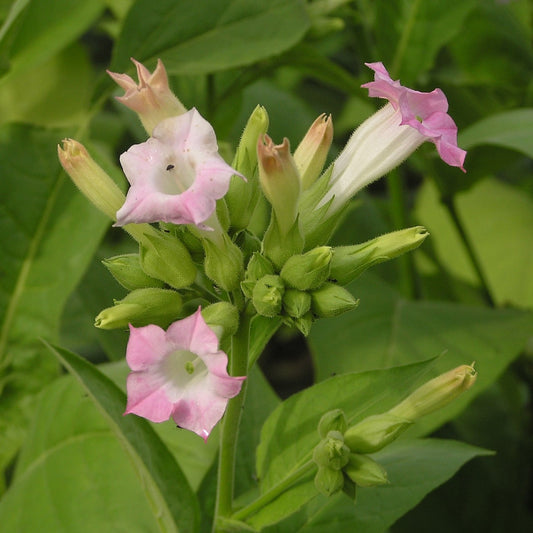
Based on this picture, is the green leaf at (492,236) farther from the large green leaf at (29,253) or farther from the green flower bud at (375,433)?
the green flower bud at (375,433)

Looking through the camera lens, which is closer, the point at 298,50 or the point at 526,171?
the point at 298,50

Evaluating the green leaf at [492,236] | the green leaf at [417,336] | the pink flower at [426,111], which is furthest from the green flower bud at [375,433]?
the green leaf at [492,236]

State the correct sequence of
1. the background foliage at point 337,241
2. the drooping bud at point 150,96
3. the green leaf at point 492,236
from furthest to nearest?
the green leaf at point 492,236
the background foliage at point 337,241
the drooping bud at point 150,96

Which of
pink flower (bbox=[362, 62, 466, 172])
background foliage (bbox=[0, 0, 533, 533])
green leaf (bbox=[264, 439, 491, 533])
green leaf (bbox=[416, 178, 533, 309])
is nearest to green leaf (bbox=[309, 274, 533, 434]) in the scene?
background foliage (bbox=[0, 0, 533, 533])

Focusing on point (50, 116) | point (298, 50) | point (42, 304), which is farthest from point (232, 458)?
point (50, 116)

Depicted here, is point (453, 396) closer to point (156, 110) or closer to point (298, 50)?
point (156, 110)

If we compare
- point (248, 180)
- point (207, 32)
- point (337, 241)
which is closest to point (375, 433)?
point (248, 180)

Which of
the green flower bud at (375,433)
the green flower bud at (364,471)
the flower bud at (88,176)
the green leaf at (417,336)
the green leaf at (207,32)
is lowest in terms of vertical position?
the green leaf at (417,336)

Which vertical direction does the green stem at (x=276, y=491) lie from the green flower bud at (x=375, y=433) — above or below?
below
